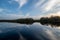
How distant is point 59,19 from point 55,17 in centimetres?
380

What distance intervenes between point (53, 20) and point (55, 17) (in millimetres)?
5210

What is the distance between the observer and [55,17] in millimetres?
90062

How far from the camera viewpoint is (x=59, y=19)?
89.2 meters

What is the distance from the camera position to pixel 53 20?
283 ft

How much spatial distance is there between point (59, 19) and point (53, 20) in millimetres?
6589
